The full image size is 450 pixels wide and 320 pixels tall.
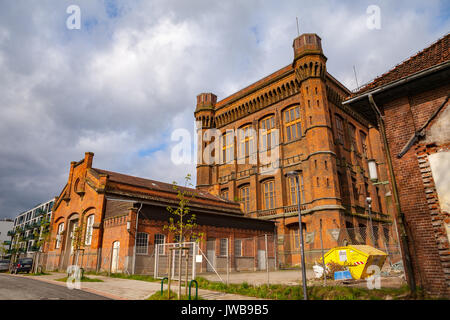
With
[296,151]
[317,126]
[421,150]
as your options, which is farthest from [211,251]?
[421,150]

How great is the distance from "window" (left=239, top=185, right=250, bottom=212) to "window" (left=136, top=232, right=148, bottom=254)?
16.9 meters

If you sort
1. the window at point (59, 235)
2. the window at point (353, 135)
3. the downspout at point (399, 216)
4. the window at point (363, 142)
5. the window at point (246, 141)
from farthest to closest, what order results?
the window at point (246, 141)
the window at point (363, 142)
the window at point (353, 135)
the window at point (59, 235)
the downspout at point (399, 216)

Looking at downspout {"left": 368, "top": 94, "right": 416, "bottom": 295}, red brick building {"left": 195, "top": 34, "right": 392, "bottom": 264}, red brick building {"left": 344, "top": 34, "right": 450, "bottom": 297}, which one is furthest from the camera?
red brick building {"left": 195, "top": 34, "right": 392, "bottom": 264}

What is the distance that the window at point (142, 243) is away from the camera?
20.2m

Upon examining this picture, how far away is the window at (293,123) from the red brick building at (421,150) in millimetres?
22268

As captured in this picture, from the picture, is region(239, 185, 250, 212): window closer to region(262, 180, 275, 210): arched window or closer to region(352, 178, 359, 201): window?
region(262, 180, 275, 210): arched window

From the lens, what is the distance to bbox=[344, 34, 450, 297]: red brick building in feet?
27.7

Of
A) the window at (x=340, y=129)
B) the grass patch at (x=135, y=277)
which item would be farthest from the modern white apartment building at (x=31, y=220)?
the window at (x=340, y=129)

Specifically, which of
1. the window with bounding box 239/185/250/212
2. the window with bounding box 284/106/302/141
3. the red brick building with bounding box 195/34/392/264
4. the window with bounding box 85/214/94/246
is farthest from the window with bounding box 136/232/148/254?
the window with bounding box 284/106/302/141

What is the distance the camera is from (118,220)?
21.8 metres

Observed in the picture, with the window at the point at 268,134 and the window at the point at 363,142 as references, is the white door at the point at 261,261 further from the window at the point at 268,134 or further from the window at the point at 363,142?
the window at the point at 363,142

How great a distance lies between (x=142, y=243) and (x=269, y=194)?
17.1m

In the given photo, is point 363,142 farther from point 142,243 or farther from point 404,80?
point 404,80
